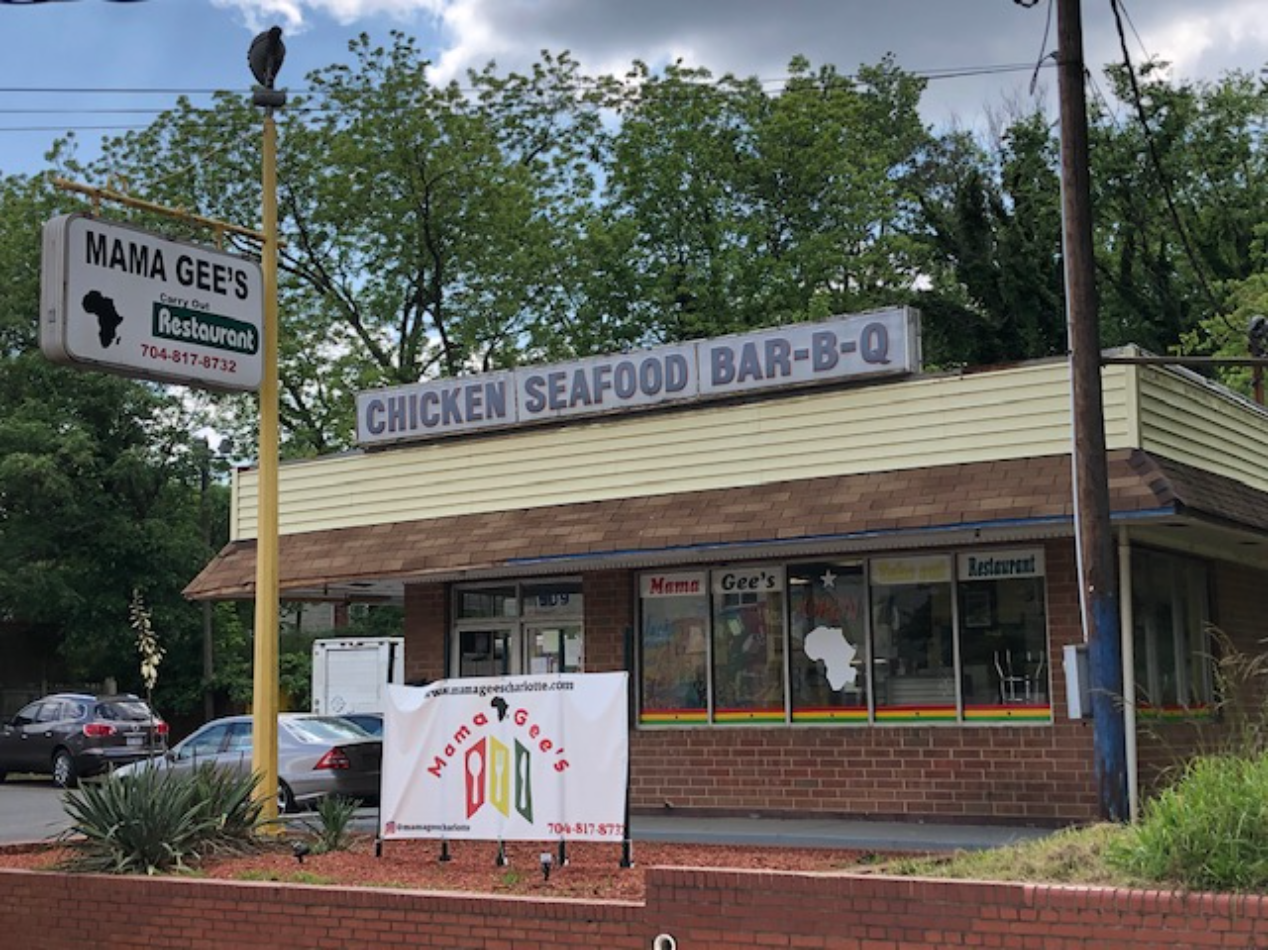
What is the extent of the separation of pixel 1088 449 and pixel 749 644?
5946 millimetres

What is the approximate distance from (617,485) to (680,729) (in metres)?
2.80

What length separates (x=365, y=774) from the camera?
63.0 ft

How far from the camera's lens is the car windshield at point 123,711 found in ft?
89.2

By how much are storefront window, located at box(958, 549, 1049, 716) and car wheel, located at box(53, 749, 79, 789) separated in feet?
58.1

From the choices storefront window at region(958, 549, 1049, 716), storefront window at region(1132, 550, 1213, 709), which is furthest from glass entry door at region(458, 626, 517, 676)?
storefront window at region(1132, 550, 1213, 709)

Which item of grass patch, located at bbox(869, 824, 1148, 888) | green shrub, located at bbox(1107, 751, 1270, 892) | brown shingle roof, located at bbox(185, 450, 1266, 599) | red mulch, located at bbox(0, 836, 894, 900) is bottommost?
red mulch, located at bbox(0, 836, 894, 900)

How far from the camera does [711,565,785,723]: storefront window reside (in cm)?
1644

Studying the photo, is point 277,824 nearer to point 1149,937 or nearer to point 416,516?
point 416,516

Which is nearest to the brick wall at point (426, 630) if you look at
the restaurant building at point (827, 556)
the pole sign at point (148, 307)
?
the restaurant building at point (827, 556)

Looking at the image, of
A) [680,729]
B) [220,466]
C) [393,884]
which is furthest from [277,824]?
[220,466]

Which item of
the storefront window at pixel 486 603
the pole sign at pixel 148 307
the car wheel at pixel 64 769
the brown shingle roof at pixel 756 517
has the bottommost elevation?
the car wheel at pixel 64 769

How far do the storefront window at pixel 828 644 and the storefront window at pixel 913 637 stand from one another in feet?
0.62

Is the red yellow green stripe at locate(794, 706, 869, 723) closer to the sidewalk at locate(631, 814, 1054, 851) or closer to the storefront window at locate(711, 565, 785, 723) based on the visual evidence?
the storefront window at locate(711, 565, 785, 723)

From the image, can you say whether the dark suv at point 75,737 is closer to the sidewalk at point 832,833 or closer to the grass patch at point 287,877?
the sidewalk at point 832,833
